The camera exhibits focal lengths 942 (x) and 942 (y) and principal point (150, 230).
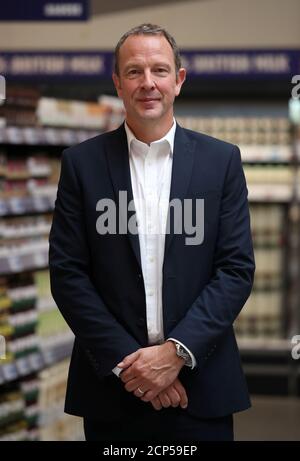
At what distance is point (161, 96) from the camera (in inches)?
95.3

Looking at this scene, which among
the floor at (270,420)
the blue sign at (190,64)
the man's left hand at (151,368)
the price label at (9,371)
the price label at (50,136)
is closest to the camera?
the man's left hand at (151,368)

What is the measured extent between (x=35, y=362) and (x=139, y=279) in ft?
8.75

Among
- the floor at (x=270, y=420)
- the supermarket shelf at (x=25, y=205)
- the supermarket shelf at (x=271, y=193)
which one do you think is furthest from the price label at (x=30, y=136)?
the supermarket shelf at (x=271, y=193)

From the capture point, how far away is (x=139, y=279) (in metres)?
2.40

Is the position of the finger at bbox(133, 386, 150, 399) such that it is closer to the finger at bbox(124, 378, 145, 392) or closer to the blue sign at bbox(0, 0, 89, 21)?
the finger at bbox(124, 378, 145, 392)

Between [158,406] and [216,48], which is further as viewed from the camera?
[216,48]

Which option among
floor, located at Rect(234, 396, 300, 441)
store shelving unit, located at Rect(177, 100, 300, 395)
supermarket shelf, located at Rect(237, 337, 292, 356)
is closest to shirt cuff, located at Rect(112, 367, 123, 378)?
floor, located at Rect(234, 396, 300, 441)

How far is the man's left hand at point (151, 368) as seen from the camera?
7.69 feet

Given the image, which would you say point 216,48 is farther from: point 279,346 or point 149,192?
point 149,192

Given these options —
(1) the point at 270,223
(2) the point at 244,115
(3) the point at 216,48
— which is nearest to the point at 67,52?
(3) the point at 216,48

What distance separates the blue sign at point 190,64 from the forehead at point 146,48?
4.67 metres

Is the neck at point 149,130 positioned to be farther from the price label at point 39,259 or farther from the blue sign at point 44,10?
the blue sign at point 44,10

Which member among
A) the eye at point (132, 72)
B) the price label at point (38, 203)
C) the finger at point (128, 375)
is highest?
the eye at point (132, 72)
